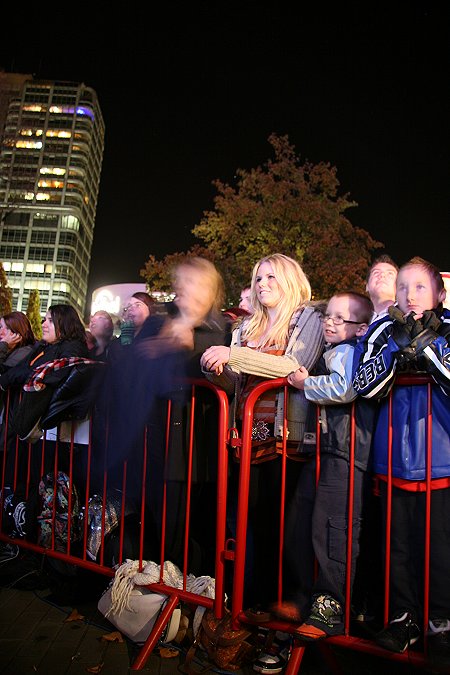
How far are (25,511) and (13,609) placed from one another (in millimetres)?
769

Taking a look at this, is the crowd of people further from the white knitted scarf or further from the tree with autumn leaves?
the tree with autumn leaves

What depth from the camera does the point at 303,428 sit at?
276 cm

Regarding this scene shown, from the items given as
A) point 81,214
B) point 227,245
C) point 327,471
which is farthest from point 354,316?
point 81,214

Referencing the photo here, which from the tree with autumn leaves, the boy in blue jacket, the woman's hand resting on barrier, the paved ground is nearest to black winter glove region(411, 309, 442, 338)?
the boy in blue jacket

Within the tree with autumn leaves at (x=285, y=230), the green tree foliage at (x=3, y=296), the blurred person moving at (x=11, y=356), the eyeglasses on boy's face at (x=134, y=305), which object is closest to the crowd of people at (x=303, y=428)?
the blurred person moving at (x=11, y=356)

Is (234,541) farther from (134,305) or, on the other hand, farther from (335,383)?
(134,305)

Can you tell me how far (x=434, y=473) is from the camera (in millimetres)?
2305

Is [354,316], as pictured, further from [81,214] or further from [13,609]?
[81,214]

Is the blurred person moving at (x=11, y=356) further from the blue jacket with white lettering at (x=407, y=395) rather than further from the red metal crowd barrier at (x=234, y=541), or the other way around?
the blue jacket with white lettering at (x=407, y=395)

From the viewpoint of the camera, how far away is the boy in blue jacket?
2.23 metres

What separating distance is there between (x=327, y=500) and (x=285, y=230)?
818 inches

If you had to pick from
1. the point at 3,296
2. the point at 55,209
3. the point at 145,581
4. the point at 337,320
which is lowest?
the point at 145,581

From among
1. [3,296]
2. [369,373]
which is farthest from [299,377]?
[3,296]

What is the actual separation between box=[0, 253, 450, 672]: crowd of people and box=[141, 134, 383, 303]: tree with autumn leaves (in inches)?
706
